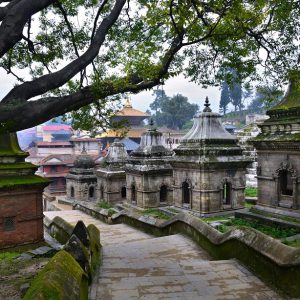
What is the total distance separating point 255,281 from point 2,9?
6.59 metres

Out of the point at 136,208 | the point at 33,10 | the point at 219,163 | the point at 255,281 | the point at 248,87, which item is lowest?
the point at 136,208

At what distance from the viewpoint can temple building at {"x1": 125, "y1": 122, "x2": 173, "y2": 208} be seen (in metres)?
24.8

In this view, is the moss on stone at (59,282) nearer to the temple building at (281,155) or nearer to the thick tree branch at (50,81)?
the thick tree branch at (50,81)

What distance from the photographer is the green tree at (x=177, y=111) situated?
3484 inches

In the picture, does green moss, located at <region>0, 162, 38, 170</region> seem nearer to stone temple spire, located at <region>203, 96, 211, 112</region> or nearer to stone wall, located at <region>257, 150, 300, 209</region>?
stone wall, located at <region>257, 150, 300, 209</region>

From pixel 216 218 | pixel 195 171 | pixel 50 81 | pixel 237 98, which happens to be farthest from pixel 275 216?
pixel 237 98

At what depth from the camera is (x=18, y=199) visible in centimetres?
1459

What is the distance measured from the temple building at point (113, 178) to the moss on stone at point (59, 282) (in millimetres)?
24413

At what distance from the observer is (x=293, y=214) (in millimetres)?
15070

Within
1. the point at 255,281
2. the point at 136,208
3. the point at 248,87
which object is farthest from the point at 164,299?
the point at 136,208

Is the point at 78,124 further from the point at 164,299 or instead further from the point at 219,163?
the point at 219,163

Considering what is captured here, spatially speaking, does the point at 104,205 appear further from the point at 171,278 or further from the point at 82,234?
the point at 171,278

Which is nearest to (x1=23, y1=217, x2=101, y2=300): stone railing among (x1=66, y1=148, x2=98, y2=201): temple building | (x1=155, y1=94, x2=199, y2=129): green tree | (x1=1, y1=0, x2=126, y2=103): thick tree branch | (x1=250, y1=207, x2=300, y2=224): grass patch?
(x1=1, y1=0, x2=126, y2=103): thick tree branch

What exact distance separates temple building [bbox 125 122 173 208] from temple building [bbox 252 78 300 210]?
28.8ft
